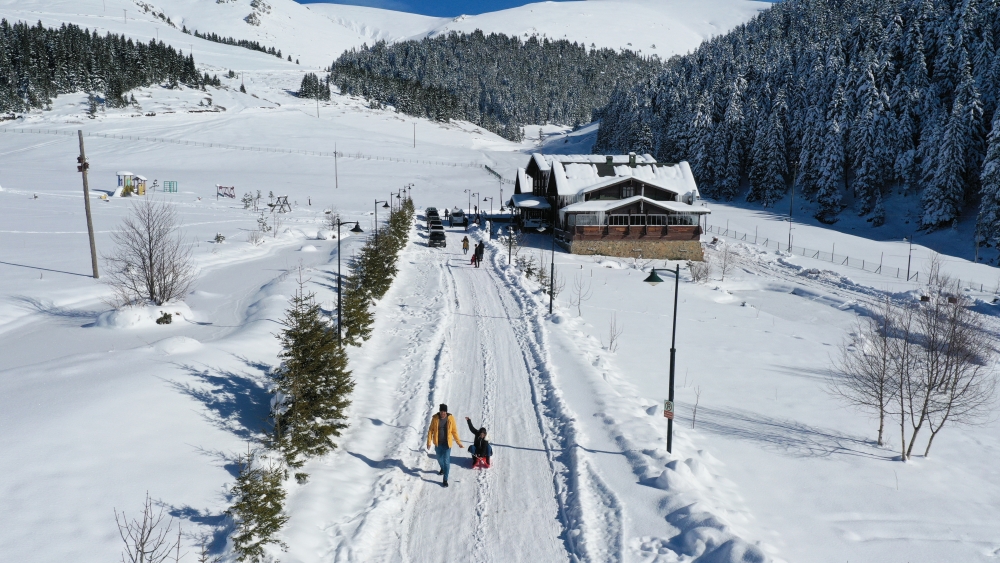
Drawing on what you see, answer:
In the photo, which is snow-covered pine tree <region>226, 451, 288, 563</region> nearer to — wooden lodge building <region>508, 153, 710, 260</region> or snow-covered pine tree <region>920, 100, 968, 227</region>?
wooden lodge building <region>508, 153, 710, 260</region>

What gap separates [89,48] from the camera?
139250 mm

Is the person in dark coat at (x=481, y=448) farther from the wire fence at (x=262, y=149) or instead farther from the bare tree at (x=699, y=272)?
the wire fence at (x=262, y=149)

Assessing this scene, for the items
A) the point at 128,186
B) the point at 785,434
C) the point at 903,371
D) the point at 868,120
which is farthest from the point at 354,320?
the point at 868,120

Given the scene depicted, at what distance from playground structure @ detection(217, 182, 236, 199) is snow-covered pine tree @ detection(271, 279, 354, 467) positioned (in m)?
64.7

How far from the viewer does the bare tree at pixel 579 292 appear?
30.0m

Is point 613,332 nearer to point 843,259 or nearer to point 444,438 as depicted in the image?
point 444,438

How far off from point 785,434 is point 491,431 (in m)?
8.32

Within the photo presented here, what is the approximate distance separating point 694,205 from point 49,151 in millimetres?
97905

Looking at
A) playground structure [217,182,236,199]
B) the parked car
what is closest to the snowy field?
the parked car

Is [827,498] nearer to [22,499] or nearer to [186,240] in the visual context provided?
[22,499]

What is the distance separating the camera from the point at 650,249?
49844 mm

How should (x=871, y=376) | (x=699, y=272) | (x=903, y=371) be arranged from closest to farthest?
(x=871, y=376), (x=903, y=371), (x=699, y=272)

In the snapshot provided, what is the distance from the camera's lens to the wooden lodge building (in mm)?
49375

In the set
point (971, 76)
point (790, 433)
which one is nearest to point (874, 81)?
point (971, 76)
